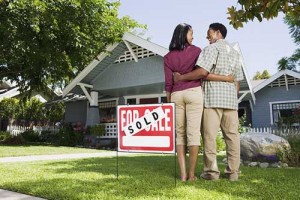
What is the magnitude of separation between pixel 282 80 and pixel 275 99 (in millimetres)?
1132

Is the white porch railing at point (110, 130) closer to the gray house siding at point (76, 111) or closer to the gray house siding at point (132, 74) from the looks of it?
the gray house siding at point (132, 74)

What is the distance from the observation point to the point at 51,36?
17.7m

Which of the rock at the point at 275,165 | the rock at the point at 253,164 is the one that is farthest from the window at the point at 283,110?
the rock at the point at 253,164

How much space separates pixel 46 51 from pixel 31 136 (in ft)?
26.7

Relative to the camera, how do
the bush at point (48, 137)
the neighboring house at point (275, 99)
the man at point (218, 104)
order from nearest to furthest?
the man at point (218, 104) < the neighboring house at point (275, 99) < the bush at point (48, 137)

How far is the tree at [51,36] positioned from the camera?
1686cm

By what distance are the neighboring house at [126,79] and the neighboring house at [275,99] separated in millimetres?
614

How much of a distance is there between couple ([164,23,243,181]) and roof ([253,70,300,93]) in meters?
14.4

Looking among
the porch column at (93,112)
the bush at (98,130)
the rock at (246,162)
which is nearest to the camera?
the rock at (246,162)

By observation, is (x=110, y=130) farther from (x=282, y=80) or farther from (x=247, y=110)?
(x=282, y=80)

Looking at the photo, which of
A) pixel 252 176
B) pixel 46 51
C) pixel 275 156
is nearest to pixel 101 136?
pixel 46 51

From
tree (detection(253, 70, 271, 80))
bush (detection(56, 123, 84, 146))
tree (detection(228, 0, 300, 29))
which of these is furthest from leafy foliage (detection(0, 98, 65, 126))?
tree (detection(253, 70, 271, 80))

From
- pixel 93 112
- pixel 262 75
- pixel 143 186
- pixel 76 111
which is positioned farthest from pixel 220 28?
pixel 262 75

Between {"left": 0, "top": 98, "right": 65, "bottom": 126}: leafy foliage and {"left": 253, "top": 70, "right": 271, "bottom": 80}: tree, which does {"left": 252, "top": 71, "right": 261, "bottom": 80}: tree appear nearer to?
{"left": 253, "top": 70, "right": 271, "bottom": 80}: tree
